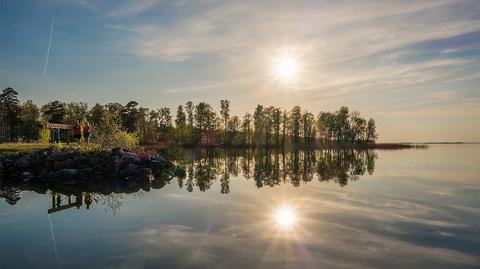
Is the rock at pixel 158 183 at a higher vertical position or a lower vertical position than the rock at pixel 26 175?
lower

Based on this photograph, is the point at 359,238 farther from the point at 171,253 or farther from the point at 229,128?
the point at 229,128

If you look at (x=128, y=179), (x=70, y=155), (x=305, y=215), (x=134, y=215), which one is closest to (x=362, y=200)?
(x=305, y=215)

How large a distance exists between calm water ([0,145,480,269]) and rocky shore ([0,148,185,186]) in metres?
5.17

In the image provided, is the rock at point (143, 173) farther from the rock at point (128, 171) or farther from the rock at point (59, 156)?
the rock at point (59, 156)

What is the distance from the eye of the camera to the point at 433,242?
9492 mm

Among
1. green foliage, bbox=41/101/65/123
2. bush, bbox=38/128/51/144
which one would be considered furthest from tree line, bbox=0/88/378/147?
bush, bbox=38/128/51/144

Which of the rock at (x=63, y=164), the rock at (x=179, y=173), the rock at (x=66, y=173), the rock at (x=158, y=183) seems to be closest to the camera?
the rock at (x=158, y=183)

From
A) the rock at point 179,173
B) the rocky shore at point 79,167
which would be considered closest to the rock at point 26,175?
the rocky shore at point 79,167

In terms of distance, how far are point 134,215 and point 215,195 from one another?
5.40 m

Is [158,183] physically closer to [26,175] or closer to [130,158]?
[130,158]

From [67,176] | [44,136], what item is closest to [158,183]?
[67,176]

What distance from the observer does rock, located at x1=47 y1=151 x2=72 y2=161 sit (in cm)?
2553

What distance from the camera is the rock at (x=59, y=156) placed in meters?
25.5

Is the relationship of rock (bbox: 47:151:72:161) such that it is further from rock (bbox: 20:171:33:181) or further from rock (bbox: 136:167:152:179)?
rock (bbox: 136:167:152:179)
